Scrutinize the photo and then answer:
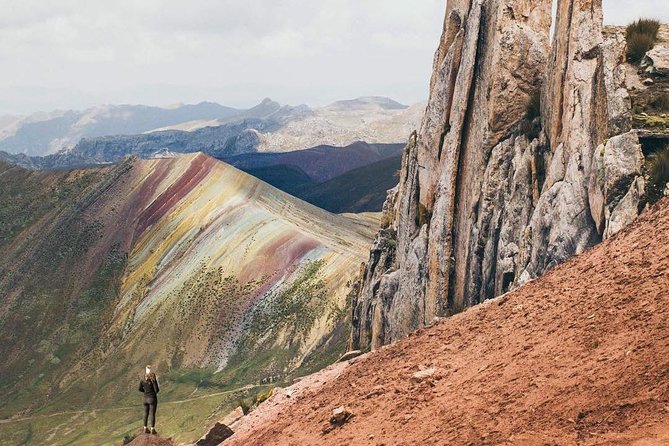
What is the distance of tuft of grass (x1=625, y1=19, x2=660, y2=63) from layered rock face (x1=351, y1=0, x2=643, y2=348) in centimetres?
123

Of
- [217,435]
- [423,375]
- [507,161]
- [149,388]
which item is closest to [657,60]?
[507,161]

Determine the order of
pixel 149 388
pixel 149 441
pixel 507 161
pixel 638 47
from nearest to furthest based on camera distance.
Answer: pixel 149 441 → pixel 149 388 → pixel 638 47 → pixel 507 161

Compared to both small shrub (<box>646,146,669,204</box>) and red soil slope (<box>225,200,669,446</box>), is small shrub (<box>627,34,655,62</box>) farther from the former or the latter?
red soil slope (<box>225,200,669,446</box>)

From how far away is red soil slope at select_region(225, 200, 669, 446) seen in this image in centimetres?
1063

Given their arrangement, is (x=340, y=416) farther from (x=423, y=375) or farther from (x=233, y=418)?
(x=233, y=418)

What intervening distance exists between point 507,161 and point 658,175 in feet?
33.8

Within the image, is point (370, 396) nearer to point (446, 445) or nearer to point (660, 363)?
point (446, 445)

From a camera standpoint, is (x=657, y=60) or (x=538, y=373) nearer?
(x=538, y=373)

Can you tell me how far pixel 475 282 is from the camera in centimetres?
2895

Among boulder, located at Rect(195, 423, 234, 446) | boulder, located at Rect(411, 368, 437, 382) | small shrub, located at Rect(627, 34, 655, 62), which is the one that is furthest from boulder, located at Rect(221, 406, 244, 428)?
small shrub, located at Rect(627, 34, 655, 62)

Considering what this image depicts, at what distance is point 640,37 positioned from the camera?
24188mm

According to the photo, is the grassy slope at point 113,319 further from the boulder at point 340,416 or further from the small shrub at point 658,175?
the small shrub at point 658,175

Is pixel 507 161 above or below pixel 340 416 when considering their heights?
above

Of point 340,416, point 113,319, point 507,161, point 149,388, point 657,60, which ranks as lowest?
point 113,319
